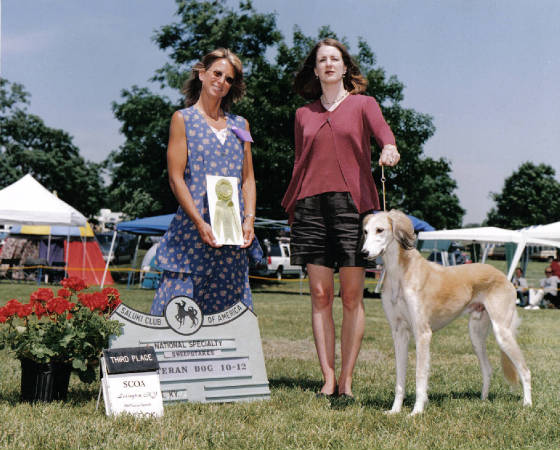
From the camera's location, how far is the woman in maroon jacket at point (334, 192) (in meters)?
3.90

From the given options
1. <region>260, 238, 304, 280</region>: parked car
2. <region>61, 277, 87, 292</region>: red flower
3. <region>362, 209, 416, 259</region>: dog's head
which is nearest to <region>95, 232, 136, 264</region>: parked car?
<region>260, 238, 304, 280</region>: parked car

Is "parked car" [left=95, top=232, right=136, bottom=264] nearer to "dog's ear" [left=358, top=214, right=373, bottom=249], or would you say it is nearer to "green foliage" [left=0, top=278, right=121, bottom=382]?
"green foliage" [left=0, top=278, right=121, bottom=382]

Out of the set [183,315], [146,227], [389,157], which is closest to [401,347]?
[389,157]

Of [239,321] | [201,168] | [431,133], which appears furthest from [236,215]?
[431,133]

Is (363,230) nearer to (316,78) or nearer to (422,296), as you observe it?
(422,296)

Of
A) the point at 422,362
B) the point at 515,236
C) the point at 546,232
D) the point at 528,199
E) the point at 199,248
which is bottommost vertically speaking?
the point at 422,362

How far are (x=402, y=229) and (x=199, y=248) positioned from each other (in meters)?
1.29

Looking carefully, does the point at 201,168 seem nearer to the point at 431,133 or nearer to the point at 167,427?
the point at 167,427

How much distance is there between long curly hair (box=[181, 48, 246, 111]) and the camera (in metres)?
3.81

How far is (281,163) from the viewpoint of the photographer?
22.9m

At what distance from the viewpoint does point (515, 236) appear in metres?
17.1

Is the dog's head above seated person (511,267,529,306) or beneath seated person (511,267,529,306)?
above

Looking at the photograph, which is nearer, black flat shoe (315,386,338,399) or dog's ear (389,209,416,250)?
dog's ear (389,209,416,250)

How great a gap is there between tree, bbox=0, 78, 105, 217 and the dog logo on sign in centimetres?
4097
